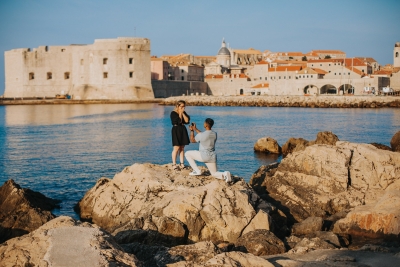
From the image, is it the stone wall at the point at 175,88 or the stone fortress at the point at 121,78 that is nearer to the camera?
the stone fortress at the point at 121,78

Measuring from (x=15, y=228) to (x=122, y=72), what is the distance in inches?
1437

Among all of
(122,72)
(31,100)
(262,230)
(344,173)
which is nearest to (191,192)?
(262,230)

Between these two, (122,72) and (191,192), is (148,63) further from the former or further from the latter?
(191,192)

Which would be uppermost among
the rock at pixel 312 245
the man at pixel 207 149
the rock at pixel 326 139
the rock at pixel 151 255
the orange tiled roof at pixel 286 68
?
the orange tiled roof at pixel 286 68

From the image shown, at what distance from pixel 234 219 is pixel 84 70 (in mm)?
39042

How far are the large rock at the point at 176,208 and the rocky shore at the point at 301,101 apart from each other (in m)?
34.6

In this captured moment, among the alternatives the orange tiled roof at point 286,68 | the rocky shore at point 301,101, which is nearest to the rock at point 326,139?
the rocky shore at point 301,101

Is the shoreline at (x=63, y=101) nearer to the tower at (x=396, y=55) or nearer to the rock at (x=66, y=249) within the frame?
the tower at (x=396, y=55)

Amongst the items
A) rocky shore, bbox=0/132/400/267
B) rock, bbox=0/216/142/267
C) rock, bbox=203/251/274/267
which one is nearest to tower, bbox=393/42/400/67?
rocky shore, bbox=0/132/400/267

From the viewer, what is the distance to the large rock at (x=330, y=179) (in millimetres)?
7051

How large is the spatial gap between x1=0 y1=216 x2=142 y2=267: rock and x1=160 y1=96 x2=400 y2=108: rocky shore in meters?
37.5

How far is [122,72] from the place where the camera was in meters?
42.1

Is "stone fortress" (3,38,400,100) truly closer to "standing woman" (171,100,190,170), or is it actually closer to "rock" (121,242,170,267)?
"standing woman" (171,100,190,170)

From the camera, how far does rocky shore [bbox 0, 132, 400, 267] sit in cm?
383
